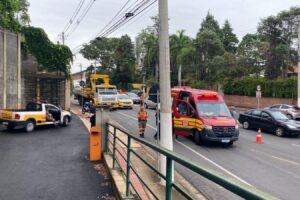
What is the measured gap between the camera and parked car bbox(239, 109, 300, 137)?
20.8m

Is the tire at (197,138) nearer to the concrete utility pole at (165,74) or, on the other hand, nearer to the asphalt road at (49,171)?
the asphalt road at (49,171)

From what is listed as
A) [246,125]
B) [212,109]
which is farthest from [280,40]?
[212,109]

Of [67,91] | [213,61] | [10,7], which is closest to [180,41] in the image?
[213,61]

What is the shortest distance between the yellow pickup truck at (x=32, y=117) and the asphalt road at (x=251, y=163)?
6.08 m

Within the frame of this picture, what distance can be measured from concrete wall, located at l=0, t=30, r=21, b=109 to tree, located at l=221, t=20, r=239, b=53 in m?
49.0

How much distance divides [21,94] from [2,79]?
14.9 ft

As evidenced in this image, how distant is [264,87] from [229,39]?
1050 inches

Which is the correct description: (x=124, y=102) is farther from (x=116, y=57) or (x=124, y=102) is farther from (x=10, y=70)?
(x=116, y=57)

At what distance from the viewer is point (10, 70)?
26.2 metres

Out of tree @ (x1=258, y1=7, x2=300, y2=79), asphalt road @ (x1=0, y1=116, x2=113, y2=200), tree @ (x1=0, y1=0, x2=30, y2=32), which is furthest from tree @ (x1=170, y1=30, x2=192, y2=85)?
asphalt road @ (x1=0, y1=116, x2=113, y2=200)

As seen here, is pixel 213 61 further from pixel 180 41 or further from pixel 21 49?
pixel 21 49

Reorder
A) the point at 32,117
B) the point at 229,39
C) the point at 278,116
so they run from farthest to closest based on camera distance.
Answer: the point at 229,39, the point at 278,116, the point at 32,117

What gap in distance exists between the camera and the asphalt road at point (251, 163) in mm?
9648

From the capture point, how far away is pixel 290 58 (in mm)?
46344
